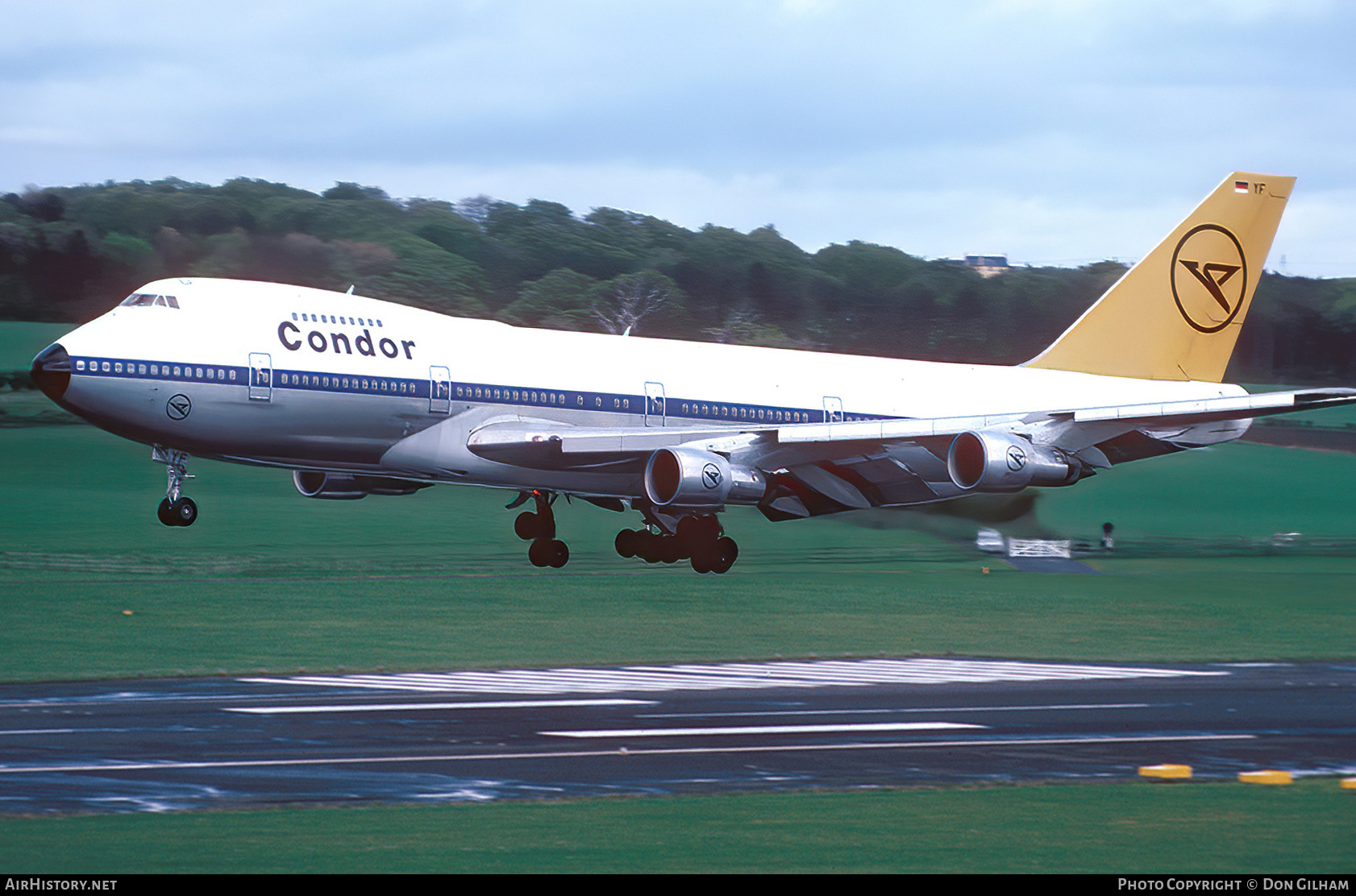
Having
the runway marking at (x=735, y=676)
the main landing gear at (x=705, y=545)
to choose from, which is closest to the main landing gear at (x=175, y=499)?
the runway marking at (x=735, y=676)

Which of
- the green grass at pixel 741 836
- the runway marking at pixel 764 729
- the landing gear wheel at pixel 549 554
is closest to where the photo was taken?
the green grass at pixel 741 836

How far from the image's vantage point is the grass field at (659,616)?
17.5 m

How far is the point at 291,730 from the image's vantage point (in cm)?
2567

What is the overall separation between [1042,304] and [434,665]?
4705 cm

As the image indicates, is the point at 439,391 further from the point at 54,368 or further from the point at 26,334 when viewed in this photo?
the point at 26,334

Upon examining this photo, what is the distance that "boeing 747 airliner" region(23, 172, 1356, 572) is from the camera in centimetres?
3591

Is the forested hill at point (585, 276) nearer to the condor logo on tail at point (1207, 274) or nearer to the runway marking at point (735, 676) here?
the condor logo on tail at point (1207, 274)

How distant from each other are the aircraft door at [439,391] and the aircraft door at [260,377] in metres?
3.98

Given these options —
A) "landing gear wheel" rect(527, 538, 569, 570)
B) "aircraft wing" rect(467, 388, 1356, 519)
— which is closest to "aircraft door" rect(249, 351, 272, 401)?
"aircraft wing" rect(467, 388, 1356, 519)

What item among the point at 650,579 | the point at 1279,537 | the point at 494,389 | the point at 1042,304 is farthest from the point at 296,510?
→ the point at 1279,537

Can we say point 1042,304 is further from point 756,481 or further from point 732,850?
Result: point 732,850

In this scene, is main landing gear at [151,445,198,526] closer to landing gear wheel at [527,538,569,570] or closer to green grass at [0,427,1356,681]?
green grass at [0,427,1356,681]

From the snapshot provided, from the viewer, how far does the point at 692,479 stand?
1512 inches

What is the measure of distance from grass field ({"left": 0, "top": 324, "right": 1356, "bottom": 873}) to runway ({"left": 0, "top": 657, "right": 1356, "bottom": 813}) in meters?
1.63
